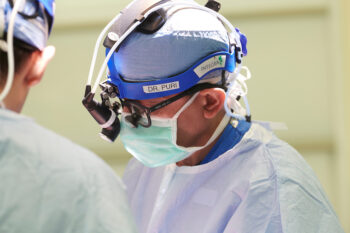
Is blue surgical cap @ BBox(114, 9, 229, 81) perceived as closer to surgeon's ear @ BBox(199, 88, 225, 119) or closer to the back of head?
surgeon's ear @ BBox(199, 88, 225, 119)

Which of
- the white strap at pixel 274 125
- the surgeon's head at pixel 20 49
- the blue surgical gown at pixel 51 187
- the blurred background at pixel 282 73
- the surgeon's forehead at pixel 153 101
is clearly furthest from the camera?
the blurred background at pixel 282 73

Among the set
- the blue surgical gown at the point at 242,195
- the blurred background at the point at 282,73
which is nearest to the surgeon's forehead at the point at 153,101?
the blue surgical gown at the point at 242,195

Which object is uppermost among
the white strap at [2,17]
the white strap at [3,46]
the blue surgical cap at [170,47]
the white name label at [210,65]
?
the white strap at [2,17]

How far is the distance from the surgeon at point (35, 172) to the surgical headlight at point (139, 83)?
0.43 metres

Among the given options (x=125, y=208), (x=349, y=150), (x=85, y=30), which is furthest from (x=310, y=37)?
(x=125, y=208)

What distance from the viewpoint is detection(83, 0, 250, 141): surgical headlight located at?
1428 mm

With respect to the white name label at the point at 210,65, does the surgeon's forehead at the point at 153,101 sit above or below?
below

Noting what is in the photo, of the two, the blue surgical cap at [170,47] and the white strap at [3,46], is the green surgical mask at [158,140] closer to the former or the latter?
the blue surgical cap at [170,47]

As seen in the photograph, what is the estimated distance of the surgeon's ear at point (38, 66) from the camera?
1.01 m

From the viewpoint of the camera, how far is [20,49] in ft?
3.28

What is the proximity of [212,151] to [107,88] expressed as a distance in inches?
15.0

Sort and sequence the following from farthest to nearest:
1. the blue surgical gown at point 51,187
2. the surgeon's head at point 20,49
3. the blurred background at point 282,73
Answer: the blurred background at point 282,73 → the surgeon's head at point 20,49 → the blue surgical gown at point 51,187

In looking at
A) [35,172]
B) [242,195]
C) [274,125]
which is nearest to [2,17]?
[35,172]

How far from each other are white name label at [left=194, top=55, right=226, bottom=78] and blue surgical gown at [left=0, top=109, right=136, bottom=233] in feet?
1.89
